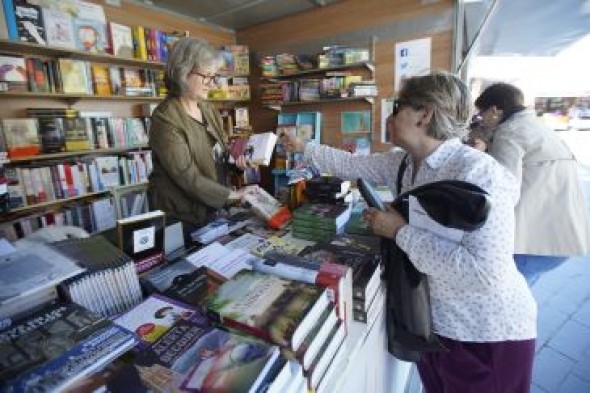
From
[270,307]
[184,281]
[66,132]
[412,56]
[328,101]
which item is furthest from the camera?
[328,101]

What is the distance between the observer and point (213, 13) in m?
3.81

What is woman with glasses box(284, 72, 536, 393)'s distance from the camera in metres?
0.90

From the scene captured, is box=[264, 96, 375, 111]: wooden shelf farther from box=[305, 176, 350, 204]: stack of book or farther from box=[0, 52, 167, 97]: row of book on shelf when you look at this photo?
box=[305, 176, 350, 204]: stack of book

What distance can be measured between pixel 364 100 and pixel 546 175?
7.12 ft

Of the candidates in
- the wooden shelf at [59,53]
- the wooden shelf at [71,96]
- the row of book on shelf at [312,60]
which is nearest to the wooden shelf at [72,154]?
the wooden shelf at [71,96]

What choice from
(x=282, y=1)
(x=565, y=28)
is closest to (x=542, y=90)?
(x=565, y=28)

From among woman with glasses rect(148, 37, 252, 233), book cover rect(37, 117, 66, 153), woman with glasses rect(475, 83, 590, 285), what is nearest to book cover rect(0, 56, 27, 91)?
book cover rect(37, 117, 66, 153)

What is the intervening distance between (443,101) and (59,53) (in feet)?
9.82

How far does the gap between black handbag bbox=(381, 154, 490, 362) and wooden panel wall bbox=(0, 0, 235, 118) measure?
9.99ft

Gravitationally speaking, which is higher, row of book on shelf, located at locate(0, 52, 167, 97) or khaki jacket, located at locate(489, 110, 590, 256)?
row of book on shelf, located at locate(0, 52, 167, 97)

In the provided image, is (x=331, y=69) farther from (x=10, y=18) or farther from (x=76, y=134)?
(x=10, y=18)

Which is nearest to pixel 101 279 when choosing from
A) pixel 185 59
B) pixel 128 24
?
pixel 185 59

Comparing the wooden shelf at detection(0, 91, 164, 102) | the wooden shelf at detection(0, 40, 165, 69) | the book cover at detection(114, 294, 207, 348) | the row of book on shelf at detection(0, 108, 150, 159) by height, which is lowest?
the book cover at detection(114, 294, 207, 348)

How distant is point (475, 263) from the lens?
34.9 inches
